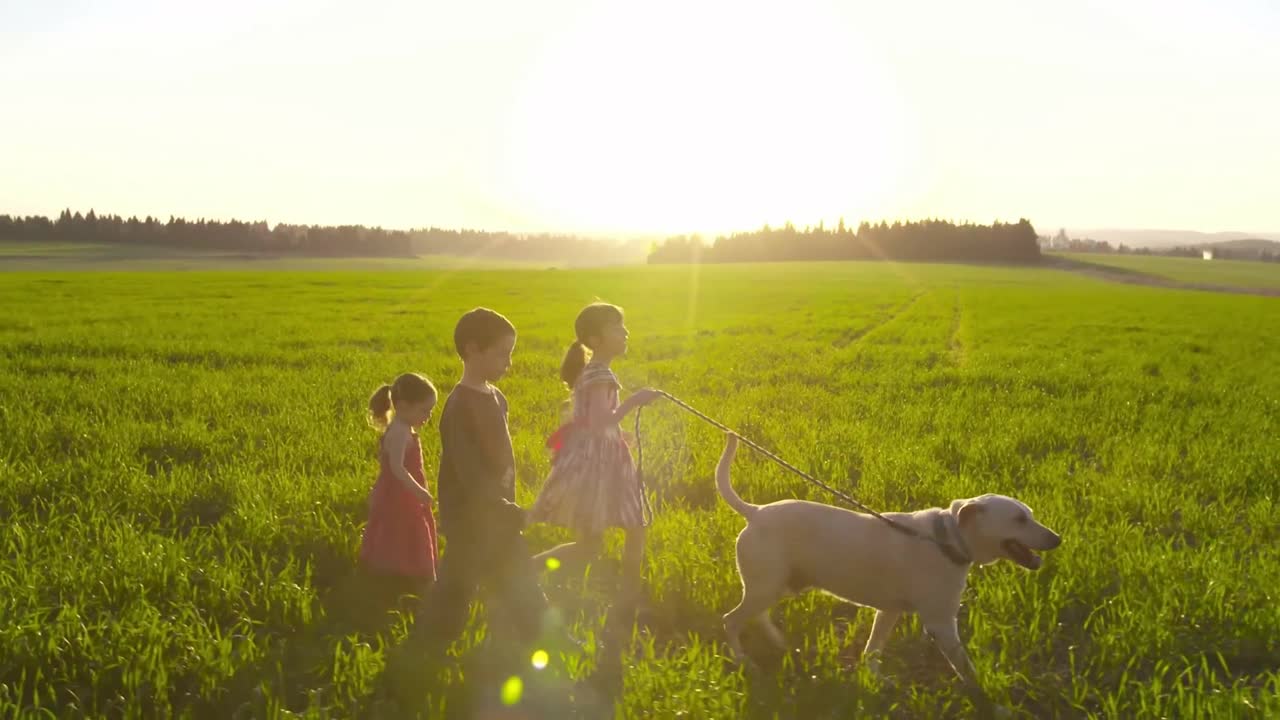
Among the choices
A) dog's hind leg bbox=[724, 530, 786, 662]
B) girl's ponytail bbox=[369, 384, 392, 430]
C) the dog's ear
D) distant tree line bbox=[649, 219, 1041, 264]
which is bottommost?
dog's hind leg bbox=[724, 530, 786, 662]

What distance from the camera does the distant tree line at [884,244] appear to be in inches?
3954

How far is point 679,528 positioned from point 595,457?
117cm

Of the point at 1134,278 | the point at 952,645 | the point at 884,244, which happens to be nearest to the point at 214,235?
the point at 884,244

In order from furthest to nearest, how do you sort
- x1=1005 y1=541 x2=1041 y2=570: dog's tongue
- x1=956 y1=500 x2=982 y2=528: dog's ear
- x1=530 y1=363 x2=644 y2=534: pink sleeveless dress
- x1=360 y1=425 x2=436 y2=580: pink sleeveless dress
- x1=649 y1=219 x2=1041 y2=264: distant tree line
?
x1=649 y1=219 x2=1041 y2=264: distant tree line < x1=530 y1=363 x2=644 y2=534: pink sleeveless dress < x1=360 y1=425 x2=436 y2=580: pink sleeveless dress < x1=956 y1=500 x2=982 y2=528: dog's ear < x1=1005 y1=541 x2=1041 y2=570: dog's tongue

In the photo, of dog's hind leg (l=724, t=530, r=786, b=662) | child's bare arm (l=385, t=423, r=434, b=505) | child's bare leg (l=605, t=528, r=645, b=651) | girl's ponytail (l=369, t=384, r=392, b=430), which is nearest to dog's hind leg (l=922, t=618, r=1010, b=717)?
dog's hind leg (l=724, t=530, r=786, b=662)

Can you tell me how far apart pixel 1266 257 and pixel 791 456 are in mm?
158137

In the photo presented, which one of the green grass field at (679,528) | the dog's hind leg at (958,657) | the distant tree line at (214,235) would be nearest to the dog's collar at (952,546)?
the dog's hind leg at (958,657)

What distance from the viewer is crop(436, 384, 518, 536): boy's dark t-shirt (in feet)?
13.4

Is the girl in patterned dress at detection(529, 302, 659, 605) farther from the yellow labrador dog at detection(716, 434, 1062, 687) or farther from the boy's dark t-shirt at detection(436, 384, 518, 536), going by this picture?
the yellow labrador dog at detection(716, 434, 1062, 687)

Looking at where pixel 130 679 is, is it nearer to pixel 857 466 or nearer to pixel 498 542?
pixel 498 542

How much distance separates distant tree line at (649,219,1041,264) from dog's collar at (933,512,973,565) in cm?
9954

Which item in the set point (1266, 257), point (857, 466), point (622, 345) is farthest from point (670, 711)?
point (1266, 257)

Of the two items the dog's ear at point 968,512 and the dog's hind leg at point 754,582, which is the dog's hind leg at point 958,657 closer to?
the dog's ear at point 968,512

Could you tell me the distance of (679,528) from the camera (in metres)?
5.40
